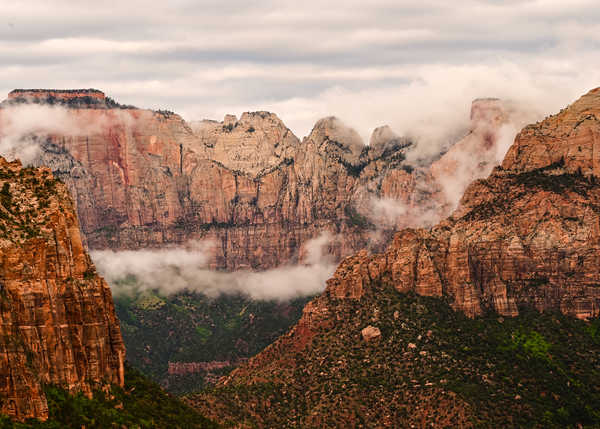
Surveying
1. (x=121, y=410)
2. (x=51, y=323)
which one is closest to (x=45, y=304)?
(x=51, y=323)

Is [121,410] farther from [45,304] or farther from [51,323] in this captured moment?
[45,304]

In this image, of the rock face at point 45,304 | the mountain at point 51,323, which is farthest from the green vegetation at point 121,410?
the rock face at point 45,304

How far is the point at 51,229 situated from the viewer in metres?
112

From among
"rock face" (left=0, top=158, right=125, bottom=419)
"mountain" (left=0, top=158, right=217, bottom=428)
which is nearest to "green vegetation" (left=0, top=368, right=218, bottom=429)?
"mountain" (left=0, top=158, right=217, bottom=428)

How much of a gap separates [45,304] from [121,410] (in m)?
21.5

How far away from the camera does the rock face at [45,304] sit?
99188 mm

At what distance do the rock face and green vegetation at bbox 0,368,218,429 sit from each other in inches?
67.1

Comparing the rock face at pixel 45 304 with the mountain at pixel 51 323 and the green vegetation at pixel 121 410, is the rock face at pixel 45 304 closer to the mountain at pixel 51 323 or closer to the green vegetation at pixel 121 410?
the mountain at pixel 51 323

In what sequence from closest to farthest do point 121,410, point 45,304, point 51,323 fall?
1. point 45,304
2. point 51,323
3. point 121,410

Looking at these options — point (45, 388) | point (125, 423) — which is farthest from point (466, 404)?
point (45, 388)

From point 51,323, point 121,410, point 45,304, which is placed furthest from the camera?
point 121,410

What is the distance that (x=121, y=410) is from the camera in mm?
120250

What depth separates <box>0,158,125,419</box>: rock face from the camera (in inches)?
3905

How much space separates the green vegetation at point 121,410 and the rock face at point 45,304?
171 cm
